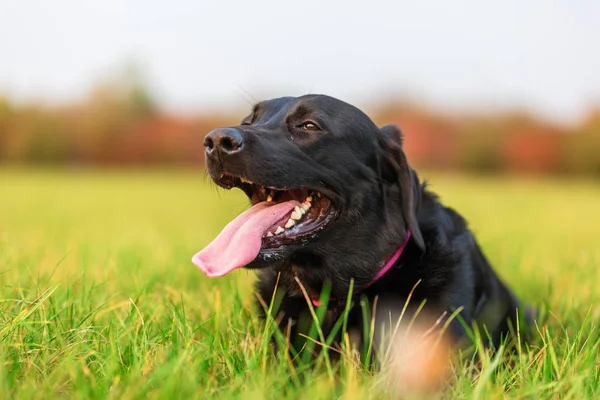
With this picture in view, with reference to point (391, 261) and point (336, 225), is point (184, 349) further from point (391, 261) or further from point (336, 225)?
point (391, 261)

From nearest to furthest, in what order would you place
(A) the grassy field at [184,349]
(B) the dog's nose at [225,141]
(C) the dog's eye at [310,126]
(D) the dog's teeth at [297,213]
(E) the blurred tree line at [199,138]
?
(A) the grassy field at [184,349], (B) the dog's nose at [225,141], (D) the dog's teeth at [297,213], (C) the dog's eye at [310,126], (E) the blurred tree line at [199,138]

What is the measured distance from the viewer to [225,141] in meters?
2.94

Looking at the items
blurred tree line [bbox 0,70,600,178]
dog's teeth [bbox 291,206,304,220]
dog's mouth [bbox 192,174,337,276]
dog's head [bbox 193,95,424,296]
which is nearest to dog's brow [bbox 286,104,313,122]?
dog's head [bbox 193,95,424,296]

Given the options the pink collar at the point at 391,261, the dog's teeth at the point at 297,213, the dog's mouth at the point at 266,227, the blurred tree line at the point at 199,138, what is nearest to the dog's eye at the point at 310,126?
the dog's mouth at the point at 266,227

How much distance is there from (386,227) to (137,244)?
14.5ft

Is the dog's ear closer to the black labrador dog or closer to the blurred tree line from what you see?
the black labrador dog

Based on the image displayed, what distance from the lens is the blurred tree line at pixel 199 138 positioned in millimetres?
46938

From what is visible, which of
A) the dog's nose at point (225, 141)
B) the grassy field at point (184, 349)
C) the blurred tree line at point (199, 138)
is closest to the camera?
the grassy field at point (184, 349)

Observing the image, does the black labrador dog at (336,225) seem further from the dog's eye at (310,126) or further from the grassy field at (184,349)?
the grassy field at (184,349)

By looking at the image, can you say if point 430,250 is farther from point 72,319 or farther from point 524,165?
point 524,165

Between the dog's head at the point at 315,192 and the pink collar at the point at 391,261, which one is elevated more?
the dog's head at the point at 315,192

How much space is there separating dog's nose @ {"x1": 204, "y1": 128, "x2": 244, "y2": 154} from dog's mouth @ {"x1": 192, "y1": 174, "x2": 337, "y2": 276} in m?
0.16

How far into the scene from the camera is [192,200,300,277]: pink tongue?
117 inches

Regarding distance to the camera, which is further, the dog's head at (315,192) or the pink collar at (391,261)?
the pink collar at (391,261)
